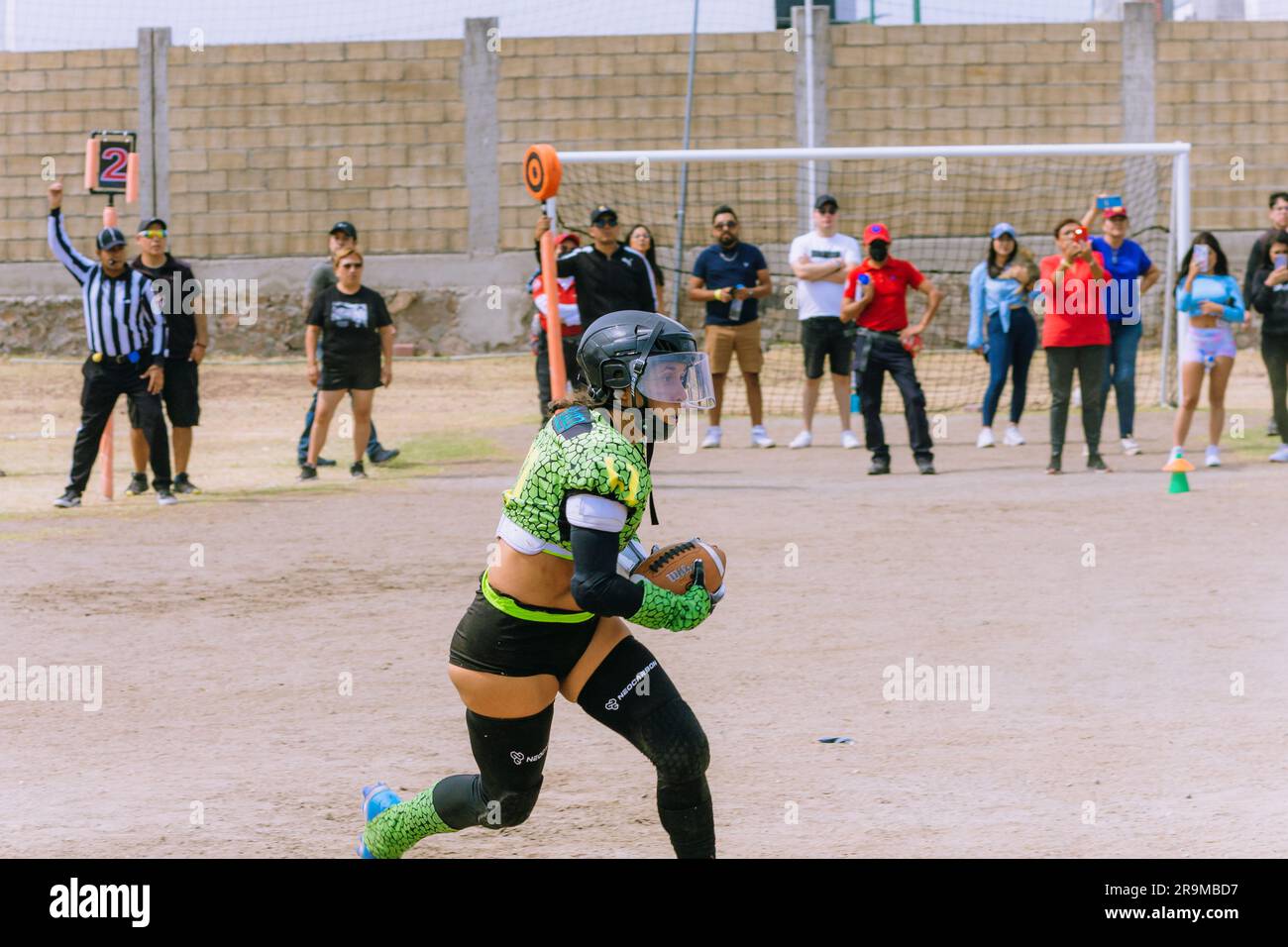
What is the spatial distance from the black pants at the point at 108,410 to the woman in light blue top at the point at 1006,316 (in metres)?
7.00

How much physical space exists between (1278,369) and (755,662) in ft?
26.2

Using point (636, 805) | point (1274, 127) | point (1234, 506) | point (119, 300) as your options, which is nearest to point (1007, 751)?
point (636, 805)

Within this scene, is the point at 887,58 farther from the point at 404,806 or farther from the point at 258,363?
the point at 404,806

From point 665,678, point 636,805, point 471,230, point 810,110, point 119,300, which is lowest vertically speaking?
point 636,805

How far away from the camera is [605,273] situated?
13367 mm

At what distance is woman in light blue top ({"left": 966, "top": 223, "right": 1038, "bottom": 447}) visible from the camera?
51.1 ft

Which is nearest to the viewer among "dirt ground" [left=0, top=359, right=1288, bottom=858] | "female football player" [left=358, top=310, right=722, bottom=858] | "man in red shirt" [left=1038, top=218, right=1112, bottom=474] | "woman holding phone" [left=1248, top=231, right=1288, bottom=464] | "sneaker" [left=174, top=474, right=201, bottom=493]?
"female football player" [left=358, top=310, right=722, bottom=858]

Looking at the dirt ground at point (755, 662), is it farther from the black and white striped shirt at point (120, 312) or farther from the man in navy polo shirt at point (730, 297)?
the man in navy polo shirt at point (730, 297)

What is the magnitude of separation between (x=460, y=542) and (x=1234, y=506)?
508cm

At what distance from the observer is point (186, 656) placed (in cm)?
829

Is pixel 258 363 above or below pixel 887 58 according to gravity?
below

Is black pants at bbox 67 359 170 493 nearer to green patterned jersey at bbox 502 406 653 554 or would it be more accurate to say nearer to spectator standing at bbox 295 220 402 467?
spectator standing at bbox 295 220 402 467

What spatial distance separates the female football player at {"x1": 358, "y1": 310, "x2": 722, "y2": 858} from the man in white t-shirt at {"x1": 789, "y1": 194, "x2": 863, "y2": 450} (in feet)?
35.6

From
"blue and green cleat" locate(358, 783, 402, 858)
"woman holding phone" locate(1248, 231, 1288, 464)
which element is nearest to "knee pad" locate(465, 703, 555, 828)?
"blue and green cleat" locate(358, 783, 402, 858)
